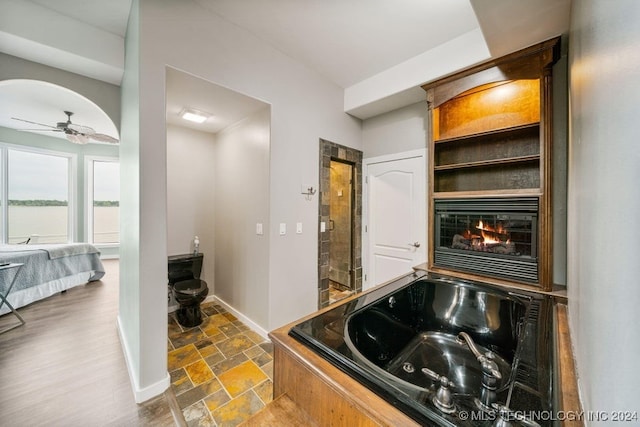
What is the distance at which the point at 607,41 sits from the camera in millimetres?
532

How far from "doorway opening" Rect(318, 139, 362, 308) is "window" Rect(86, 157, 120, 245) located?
5.24 m

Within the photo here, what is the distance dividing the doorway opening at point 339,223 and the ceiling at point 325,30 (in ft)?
3.41

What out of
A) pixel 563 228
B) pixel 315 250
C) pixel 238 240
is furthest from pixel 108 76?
pixel 563 228

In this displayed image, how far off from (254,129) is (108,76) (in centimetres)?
146

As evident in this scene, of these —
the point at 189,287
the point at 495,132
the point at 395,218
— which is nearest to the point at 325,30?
the point at 495,132

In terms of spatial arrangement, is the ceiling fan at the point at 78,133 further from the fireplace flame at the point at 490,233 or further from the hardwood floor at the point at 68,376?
the fireplace flame at the point at 490,233

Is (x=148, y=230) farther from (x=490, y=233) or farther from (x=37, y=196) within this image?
(x=37, y=196)

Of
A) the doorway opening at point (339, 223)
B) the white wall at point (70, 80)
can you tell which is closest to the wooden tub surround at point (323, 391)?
the doorway opening at point (339, 223)

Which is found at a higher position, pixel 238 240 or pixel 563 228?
pixel 563 228

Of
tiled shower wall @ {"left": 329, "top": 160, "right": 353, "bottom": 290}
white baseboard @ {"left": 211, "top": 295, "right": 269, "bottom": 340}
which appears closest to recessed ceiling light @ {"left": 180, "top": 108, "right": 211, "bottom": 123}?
tiled shower wall @ {"left": 329, "top": 160, "right": 353, "bottom": 290}

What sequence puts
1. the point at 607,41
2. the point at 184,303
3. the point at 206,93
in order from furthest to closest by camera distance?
1. the point at 184,303
2. the point at 206,93
3. the point at 607,41

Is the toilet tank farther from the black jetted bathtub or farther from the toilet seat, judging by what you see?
the black jetted bathtub

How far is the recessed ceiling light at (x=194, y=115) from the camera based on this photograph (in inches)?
102

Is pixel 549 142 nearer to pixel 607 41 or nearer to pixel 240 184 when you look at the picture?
pixel 607 41
